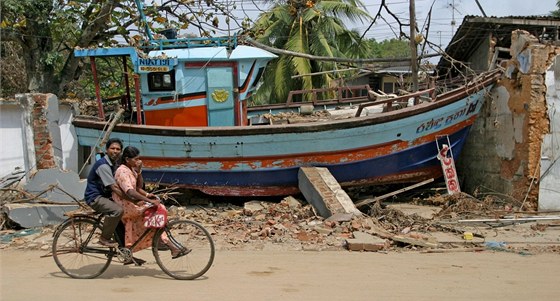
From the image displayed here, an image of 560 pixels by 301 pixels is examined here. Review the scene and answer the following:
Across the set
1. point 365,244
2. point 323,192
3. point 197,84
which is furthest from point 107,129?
point 365,244

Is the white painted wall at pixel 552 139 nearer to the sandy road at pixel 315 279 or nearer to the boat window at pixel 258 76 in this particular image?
the sandy road at pixel 315 279

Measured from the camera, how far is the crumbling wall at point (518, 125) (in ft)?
28.1

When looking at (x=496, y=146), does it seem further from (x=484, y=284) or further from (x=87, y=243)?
(x=87, y=243)

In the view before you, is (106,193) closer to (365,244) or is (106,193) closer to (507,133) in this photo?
(365,244)

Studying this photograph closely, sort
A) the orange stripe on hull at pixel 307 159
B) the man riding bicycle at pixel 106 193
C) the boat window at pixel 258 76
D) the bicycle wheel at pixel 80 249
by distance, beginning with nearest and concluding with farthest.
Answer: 1. the man riding bicycle at pixel 106 193
2. the bicycle wheel at pixel 80 249
3. the orange stripe on hull at pixel 307 159
4. the boat window at pixel 258 76

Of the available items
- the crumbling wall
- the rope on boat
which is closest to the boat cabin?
the rope on boat

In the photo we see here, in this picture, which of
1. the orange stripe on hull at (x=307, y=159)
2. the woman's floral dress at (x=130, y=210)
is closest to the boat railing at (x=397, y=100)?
the orange stripe on hull at (x=307, y=159)

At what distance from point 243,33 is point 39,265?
240 inches

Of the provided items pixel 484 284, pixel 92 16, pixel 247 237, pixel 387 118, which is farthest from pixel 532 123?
pixel 92 16

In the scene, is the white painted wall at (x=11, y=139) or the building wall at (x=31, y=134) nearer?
the building wall at (x=31, y=134)

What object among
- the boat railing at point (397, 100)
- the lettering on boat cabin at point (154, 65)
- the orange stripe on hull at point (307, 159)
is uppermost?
the lettering on boat cabin at point (154, 65)

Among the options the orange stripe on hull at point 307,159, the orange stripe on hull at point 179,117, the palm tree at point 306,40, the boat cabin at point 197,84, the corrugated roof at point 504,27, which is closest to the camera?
the orange stripe on hull at point 307,159

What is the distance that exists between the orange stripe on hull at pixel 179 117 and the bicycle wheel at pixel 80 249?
183 inches

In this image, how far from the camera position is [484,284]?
17.2 feet
